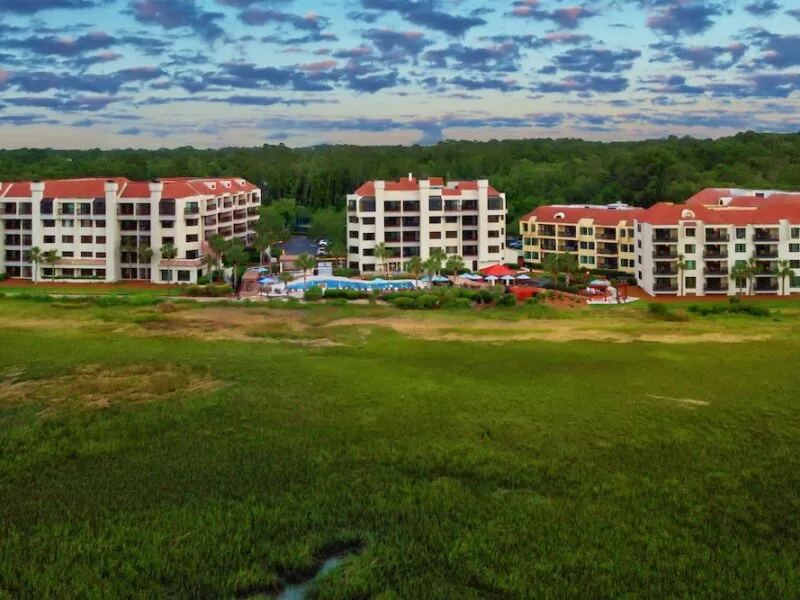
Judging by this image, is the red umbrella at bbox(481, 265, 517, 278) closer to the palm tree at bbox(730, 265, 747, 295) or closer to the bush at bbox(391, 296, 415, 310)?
the bush at bbox(391, 296, 415, 310)

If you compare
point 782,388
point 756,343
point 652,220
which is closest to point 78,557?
point 782,388

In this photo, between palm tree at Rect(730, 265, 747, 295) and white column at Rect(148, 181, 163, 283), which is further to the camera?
white column at Rect(148, 181, 163, 283)

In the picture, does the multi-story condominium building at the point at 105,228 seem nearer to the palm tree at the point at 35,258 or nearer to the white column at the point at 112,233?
the white column at the point at 112,233

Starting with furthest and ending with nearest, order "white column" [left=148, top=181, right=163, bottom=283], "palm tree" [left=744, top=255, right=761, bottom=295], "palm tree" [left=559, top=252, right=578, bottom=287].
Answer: "white column" [left=148, top=181, right=163, bottom=283]
"palm tree" [left=559, top=252, right=578, bottom=287]
"palm tree" [left=744, top=255, right=761, bottom=295]

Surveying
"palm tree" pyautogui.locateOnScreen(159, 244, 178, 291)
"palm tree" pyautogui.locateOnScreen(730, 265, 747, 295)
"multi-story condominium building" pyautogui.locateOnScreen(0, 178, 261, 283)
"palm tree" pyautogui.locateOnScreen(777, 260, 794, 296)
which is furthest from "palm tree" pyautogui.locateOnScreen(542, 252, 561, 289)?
"palm tree" pyautogui.locateOnScreen(159, 244, 178, 291)

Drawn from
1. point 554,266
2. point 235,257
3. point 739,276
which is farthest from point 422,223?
point 739,276

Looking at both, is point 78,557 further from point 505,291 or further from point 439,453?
point 505,291
